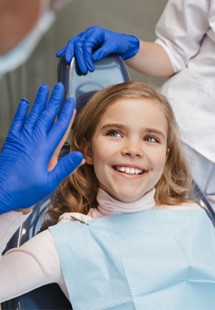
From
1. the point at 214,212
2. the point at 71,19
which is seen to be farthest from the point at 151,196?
the point at 71,19

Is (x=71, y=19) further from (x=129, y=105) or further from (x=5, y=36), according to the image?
(x=5, y=36)

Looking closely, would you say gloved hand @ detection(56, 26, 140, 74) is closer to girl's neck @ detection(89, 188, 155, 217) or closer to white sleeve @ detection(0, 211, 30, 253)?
girl's neck @ detection(89, 188, 155, 217)

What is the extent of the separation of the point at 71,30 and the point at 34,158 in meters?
1.85

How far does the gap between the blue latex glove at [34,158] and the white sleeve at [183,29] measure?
32.8 inches

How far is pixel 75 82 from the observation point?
57.7 inches

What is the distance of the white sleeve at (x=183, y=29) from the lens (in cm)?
166

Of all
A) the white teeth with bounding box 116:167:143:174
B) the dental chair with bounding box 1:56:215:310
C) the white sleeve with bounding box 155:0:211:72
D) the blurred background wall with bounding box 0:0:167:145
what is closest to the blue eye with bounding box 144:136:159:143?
the white teeth with bounding box 116:167:143:174

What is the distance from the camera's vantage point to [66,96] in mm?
1443

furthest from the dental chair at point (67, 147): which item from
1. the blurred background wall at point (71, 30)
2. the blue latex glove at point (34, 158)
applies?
the blurred background wall at point (71, 30)

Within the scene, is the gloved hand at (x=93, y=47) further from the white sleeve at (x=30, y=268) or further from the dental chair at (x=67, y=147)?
the white sleeve at (x=30, y=268)

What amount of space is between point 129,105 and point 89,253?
38cm

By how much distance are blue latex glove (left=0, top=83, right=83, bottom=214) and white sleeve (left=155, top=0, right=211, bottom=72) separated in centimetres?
83

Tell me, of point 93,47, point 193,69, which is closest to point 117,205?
point 93,47

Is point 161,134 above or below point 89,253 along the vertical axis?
above
